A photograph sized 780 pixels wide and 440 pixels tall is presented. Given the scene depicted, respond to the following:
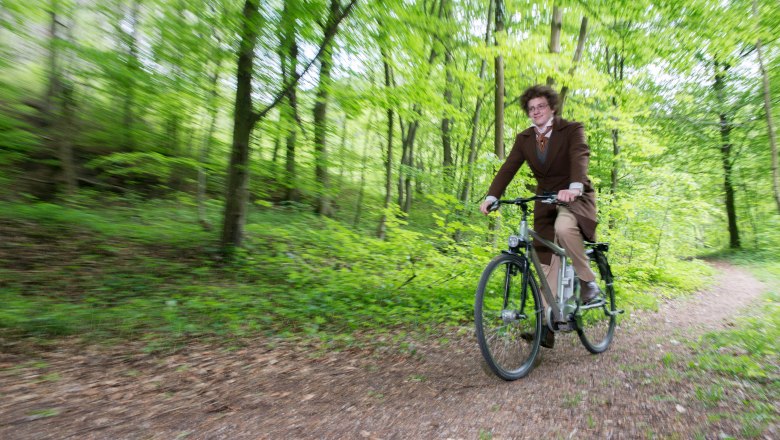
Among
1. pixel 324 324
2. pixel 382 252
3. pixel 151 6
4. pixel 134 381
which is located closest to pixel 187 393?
pixel 134 381

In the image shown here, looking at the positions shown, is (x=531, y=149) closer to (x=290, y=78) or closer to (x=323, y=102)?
(x=290, y=78)

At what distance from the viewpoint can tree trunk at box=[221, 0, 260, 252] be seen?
582cm

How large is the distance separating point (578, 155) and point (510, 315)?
136 centimetres

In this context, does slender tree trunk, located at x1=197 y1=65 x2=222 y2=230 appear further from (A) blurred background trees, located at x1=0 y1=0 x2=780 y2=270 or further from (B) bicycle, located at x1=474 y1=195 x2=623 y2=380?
(B) bicycle, located at x1=474 y1=195 x2=623 y2=380

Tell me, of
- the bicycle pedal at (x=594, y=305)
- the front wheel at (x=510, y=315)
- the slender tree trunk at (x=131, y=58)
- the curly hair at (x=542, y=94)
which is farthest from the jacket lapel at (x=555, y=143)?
the slender tree trunk at (x=131, y=58)

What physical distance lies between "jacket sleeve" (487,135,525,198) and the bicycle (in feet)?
0.90

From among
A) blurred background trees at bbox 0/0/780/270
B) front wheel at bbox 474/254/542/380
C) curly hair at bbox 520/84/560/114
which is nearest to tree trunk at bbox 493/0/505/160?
blurred background trees at bbox 0/0/780/270

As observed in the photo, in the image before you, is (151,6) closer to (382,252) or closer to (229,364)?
(382,252)

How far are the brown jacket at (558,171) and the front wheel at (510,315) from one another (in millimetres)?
500

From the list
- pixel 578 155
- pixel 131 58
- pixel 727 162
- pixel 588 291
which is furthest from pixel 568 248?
pixel 727 162

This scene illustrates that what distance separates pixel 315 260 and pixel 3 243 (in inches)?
170

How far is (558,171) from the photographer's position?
330cm

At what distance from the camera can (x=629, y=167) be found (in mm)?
12586

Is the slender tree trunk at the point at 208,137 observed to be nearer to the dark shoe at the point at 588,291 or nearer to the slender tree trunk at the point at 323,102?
the slender tree trunk at the point at 323,102
